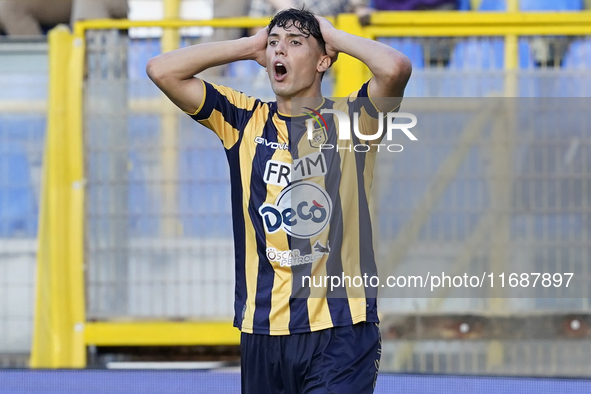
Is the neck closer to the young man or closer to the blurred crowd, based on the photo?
the young man

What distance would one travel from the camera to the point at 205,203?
4508mm

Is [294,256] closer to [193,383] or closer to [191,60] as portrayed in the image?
[191,60]

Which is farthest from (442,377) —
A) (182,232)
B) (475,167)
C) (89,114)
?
(89,114)

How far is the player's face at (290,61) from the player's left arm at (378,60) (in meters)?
0.08

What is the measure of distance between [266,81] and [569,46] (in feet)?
6.11

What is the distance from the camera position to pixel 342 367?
7.56 ft

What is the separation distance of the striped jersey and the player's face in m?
0.11

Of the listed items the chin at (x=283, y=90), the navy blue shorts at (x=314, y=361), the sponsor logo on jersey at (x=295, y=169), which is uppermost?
the chin at (x=283, y=90)

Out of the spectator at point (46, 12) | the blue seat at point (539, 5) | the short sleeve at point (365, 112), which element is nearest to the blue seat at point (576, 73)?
the blue seat at point (539, 5)

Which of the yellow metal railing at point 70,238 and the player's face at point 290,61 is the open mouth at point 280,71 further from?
the yellow metal railing at point 70,238

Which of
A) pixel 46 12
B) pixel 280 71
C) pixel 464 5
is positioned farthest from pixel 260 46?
pixel 46 12

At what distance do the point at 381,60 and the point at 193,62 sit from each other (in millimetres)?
663

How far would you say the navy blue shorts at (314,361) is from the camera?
230cm

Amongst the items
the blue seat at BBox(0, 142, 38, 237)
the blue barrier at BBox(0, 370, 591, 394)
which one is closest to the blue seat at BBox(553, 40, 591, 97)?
the blue barrier at BBox(0, 370, 591, 394)
